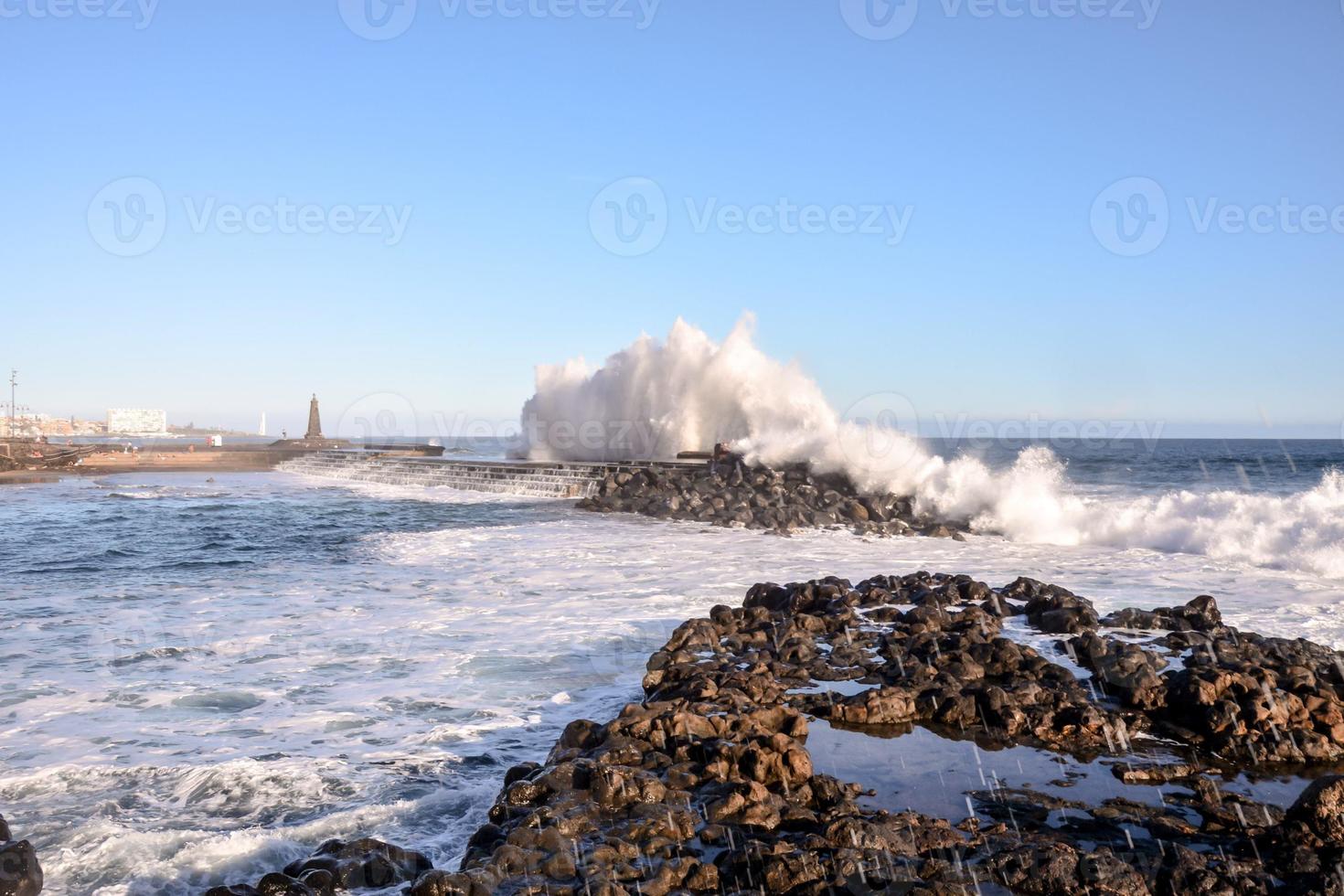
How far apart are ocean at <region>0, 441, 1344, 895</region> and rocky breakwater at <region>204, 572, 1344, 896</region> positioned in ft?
2.16

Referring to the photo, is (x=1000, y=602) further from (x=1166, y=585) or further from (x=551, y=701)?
(x=551, y=701)

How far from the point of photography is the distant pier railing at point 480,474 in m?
28.0

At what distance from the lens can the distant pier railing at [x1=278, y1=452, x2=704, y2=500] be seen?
28047 millimetres

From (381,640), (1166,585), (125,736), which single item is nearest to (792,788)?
(125,736)

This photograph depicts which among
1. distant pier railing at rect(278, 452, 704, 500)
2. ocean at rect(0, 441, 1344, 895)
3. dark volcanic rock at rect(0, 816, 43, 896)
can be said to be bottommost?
ocean at rect(0, 441, 1344, 895)

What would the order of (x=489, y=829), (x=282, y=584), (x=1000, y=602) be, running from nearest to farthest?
1. (x=489, y=829)
2. (x=1000, y=602)
3. (x=282, y=584)

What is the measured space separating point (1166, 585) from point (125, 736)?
39.7ft

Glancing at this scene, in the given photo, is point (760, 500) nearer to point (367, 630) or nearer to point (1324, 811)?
point (367, 630)

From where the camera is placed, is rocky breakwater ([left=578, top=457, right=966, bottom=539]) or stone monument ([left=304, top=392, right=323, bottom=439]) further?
stone monument ([left=304, top=392, right=323, bottom=439])

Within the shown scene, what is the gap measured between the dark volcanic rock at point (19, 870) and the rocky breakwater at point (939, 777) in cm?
83

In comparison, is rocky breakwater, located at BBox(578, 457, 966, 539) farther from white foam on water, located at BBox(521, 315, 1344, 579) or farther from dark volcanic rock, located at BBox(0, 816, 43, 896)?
dark volcanic rock, located at BBox(0, 816, 43, 896)

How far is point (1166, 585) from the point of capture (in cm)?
1216

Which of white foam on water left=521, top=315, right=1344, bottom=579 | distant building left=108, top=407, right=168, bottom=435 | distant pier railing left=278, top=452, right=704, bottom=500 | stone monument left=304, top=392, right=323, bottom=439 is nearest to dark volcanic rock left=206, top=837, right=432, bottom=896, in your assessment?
white foam on water left=521, top=315, right=1344, bottom=579

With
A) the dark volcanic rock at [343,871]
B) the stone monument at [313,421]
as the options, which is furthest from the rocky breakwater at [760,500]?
the stone monument at [313,421]
